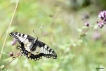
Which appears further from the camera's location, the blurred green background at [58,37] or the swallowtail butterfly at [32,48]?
the blurred green background at [58,37]

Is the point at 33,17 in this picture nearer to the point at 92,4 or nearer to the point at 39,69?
the point at 39,69

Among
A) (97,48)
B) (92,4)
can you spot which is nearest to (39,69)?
(97,48)

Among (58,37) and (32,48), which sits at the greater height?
(58,37)

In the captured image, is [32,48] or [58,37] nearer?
[32,48]

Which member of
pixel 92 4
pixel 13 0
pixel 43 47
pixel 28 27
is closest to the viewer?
pixel 43 47

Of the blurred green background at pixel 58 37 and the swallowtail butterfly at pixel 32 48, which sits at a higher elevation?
the blurred green background at pixel 58 37
